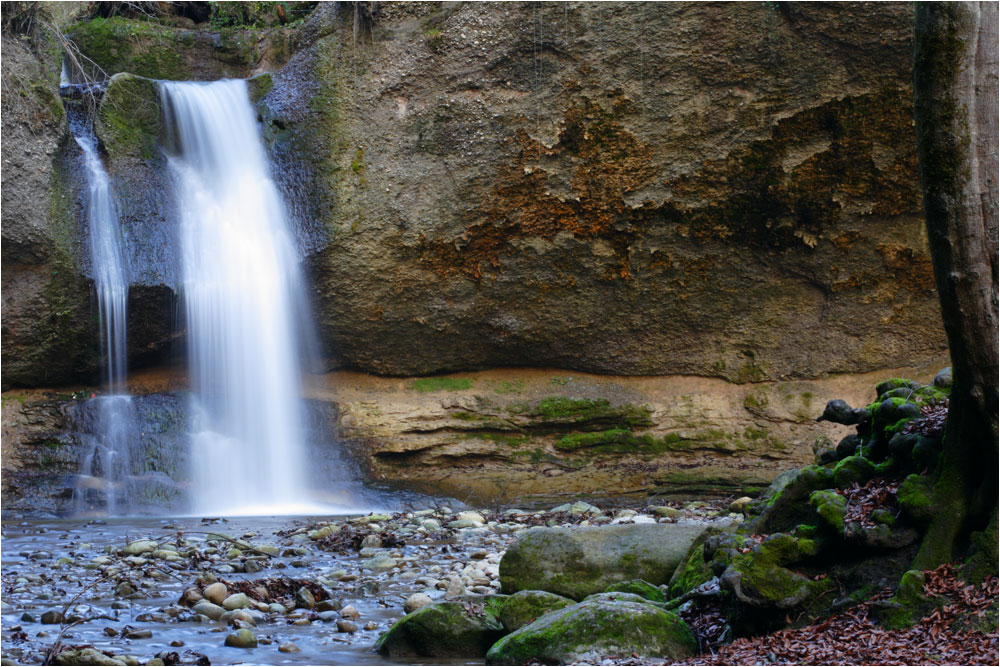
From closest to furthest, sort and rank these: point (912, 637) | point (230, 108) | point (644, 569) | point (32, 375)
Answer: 1. point (912, 637)
2. point (644, 569)
3. point (32, 375)
4. point (230, 108)

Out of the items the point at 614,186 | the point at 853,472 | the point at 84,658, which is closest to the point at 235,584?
the point at 84,658

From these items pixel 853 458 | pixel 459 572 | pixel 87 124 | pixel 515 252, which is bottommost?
pixel 459 572

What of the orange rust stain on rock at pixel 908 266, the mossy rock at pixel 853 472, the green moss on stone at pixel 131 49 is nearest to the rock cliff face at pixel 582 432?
the orange rust stain on rock at pixel 908 266

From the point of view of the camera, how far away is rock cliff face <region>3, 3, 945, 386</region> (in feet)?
34.5

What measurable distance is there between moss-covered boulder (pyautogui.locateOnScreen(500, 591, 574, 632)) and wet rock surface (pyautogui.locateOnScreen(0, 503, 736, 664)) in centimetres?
6

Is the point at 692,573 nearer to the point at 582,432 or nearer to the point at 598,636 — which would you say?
the point at 598,636

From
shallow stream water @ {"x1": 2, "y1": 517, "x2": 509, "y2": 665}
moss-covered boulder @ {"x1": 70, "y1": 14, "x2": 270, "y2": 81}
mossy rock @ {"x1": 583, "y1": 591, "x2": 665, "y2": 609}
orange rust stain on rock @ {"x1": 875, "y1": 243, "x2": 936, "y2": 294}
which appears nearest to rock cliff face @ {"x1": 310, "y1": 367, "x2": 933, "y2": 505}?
orange rust stain on rock @ {"x1": 875, "y1": 243, "x2": 936, "y2": 294}

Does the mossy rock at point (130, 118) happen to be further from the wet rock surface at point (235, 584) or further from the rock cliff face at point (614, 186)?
the wet rock surface at point (235, 584)

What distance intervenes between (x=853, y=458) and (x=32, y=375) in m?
10.4

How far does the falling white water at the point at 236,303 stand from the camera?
10.8m

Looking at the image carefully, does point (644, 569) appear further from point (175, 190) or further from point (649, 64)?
point (175, 190)

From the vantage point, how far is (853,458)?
168 inches

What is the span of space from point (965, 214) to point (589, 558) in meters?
2.84

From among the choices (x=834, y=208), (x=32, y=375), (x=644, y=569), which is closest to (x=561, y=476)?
(x=834, y=208)
